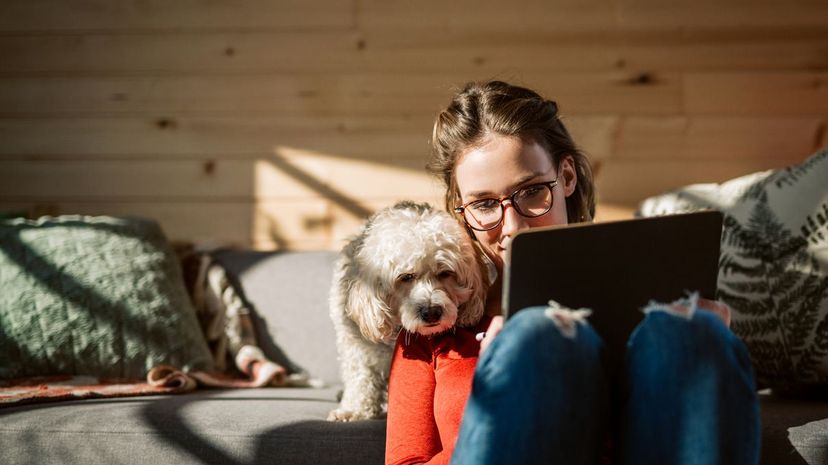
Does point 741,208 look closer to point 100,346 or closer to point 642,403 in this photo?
point 642,403

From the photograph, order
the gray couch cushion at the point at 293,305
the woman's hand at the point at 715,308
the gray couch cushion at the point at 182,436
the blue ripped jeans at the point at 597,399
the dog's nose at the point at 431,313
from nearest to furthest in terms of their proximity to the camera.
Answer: the blue ripped jeans at the point at 597,399
the woman's hand at the point at 715,308
the dog's nose at the point at 431,313
the gray couch cushion at the point at 182,436
the gray couch cushion at the point at 293,305

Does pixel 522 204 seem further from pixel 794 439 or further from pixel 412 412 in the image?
pixel 794 439

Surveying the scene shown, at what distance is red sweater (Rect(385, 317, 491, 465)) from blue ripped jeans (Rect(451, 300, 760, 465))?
19 centimetres

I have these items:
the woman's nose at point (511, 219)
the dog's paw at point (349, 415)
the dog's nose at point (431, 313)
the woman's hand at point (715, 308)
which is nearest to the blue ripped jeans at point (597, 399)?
the woman's hand at point (715, 308)

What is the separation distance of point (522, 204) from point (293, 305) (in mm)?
990

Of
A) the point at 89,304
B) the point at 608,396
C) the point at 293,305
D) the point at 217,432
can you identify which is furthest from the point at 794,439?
the point at 89,304

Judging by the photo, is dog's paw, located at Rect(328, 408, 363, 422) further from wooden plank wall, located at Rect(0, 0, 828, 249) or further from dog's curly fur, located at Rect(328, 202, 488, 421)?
wooden plank wall, located at Rect(0, 0, 828, 249)

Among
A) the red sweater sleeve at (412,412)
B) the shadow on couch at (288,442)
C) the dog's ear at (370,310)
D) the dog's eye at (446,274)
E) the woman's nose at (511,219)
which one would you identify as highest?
the woman's nose at (511,219)

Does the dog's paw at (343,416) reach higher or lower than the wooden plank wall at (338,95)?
lower

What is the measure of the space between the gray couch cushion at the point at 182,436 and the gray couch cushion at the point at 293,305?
0.53m

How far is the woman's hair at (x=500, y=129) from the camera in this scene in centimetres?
144

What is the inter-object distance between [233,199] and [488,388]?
5.61 ft

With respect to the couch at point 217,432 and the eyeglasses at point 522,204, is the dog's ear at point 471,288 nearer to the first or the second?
the eyeglasses at point 522,204

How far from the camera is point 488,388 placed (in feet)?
3.18
